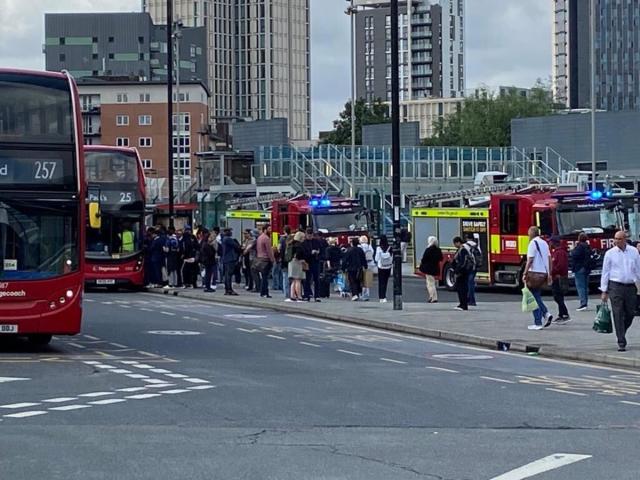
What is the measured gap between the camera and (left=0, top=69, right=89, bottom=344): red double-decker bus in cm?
1941

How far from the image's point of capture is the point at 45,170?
19641mm

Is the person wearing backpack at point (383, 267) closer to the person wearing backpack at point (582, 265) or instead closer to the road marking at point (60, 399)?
the person wearing backpack at point (582, 265)

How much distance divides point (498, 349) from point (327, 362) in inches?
171

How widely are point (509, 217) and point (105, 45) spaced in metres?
120

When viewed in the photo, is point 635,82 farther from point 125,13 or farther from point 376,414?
point 376,414

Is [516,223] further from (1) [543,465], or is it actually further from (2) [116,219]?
(1) [543,465]

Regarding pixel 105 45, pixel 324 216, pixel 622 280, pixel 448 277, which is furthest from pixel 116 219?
pixel 105 45

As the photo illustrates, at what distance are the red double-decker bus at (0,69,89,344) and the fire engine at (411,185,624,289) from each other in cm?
1898

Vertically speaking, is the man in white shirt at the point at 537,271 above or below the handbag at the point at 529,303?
above

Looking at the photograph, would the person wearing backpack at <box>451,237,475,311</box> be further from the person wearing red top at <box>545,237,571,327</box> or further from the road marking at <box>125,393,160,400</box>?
the road marking at <box>125,393,160,400</box>

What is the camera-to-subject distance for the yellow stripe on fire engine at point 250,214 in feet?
170

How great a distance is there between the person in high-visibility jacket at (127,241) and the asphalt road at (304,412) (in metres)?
17.8

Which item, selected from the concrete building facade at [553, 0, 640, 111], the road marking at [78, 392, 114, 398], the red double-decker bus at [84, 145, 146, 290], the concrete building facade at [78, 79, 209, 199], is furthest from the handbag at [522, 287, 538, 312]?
the concrete building facade at [553, 0, 640, 111]

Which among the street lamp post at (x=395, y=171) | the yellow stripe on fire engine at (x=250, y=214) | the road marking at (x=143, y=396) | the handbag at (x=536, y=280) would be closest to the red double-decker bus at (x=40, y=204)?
the road marking at (x=143, y=396)
